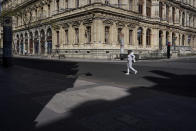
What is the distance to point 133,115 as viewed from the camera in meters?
4.47

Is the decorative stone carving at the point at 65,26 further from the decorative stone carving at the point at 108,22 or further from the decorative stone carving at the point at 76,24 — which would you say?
the decorative stone carving at the point at 108,22

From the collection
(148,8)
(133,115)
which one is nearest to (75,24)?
(148,8)

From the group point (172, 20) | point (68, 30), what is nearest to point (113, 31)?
point (68, 30)

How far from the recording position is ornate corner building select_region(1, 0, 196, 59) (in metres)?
31.8

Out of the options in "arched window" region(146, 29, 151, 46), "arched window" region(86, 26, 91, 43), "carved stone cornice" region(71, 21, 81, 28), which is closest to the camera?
"arched window" region(86, 26, 91, 43)

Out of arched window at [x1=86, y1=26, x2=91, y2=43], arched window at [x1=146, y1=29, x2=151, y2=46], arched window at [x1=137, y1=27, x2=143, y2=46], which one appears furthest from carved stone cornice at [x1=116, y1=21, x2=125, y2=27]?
arched window at [x1=146, y1=29, x2=151, y2=46]

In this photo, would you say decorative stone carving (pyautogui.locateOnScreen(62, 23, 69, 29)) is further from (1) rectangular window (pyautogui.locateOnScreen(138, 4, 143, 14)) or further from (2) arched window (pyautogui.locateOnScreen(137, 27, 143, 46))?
(1) rectangular window (pyautogui.locateOnScreen(138, 4, 143, 14))

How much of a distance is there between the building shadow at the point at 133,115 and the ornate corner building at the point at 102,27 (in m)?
23.3

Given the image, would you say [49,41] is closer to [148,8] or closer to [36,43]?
[36,43]

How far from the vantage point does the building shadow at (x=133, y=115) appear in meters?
3.78

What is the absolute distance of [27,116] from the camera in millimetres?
4391

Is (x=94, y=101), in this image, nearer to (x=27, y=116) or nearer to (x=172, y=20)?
(x=27, y=116)

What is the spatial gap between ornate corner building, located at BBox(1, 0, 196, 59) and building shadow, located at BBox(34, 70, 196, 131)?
23.3 metres

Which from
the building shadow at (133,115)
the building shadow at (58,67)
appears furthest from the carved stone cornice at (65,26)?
the building shadow at (133,115)
